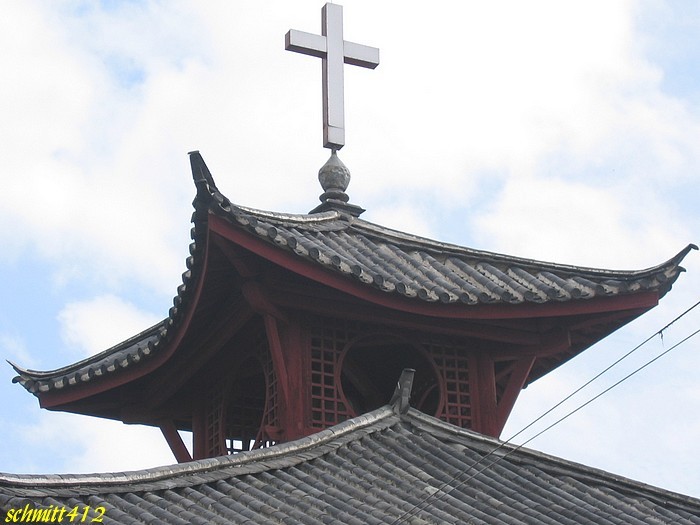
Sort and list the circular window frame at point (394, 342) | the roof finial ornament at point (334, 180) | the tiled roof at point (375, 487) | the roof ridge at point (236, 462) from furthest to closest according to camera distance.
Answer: the roof finial ornament at point (334, 180)
the circular window frame at point (394, 342)
the tiled roof at point (375, 487)
the roof ridge at point (236, 462)

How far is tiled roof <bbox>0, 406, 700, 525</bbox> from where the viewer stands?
509 inches

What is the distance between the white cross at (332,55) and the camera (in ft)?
63.7

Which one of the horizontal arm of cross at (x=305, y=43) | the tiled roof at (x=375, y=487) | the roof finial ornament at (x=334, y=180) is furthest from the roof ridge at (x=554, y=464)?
the horizontal arm of cross at (x=305, y=43)

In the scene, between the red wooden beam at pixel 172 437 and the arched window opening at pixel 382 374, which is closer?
the arched window opening at pixel 382 374

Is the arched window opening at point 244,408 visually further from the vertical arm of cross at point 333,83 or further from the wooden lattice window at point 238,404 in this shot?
the vertical arm of cross at point 333,83

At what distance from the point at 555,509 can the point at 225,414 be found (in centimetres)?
507

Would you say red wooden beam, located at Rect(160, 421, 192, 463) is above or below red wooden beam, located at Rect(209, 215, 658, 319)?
below

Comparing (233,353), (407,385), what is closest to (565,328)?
(407,385)

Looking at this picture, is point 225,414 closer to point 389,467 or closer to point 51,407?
point 51,407

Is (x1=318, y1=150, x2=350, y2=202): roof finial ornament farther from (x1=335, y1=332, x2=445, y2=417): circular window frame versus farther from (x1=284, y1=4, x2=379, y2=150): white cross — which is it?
(x1=335, y1=332, x2=445, y2=417): circular window frame

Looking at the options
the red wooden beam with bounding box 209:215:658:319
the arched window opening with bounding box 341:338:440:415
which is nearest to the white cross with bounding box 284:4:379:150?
the arched window opening with bounding box 341:338:440:415

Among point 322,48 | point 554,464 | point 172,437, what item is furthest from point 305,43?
point 554,464

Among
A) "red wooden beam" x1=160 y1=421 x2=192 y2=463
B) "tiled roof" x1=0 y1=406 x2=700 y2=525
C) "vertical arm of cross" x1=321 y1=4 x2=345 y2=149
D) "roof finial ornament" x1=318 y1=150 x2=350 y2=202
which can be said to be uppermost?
"vertical arm of cross" x1=321 y1=4 x2=345 y2=149

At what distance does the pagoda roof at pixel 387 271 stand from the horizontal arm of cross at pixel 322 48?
206cm
